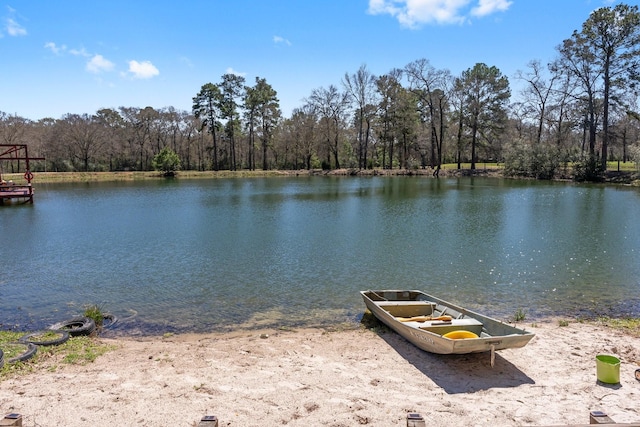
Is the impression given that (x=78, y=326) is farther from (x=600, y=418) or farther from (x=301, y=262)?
(x=600, y=418)

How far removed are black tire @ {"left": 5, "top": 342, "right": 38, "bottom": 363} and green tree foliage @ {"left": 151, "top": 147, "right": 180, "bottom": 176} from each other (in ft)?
208

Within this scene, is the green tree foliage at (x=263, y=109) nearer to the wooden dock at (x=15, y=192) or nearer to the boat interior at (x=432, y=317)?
the wooden dock at (x=15, y=192)

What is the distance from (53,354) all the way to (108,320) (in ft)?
9.45

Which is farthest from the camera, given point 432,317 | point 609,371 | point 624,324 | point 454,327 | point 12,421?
point 624,324

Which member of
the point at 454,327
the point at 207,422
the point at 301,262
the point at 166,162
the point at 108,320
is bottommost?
the point at 108,320

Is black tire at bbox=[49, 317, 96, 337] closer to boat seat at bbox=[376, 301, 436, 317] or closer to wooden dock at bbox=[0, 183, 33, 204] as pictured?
boat seat at bbox=[376, 301, 436, 317]

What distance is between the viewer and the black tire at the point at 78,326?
30.3 feet

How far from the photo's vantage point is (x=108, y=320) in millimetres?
10641

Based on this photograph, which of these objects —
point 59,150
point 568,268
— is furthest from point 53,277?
point 59,150

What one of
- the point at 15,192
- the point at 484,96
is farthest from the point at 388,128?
the point at 15,192

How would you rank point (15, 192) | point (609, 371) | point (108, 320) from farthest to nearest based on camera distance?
1. point (15, 192)
2. point (108, 320)
3. point (609, 371)

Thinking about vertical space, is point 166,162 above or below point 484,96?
below

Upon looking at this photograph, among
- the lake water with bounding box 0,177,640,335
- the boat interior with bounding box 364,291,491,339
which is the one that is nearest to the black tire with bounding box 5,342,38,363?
the lake water with bounding box 0,177,640,335

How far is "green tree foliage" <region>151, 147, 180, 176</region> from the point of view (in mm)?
68000
